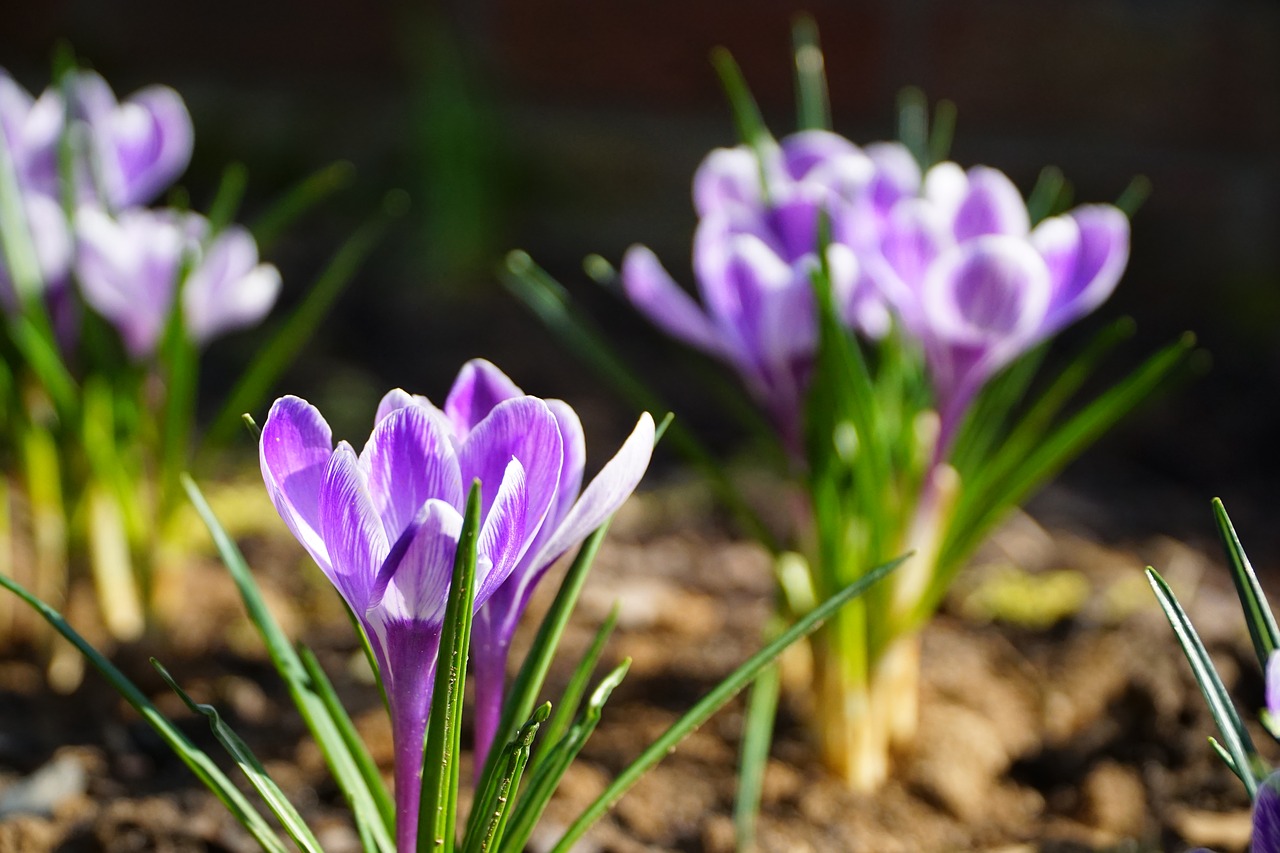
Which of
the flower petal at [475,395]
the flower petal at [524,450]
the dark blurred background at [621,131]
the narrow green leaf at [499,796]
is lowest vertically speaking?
the narrow green leaf at [499,796]

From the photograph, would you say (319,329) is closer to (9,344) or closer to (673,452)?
(673,452)

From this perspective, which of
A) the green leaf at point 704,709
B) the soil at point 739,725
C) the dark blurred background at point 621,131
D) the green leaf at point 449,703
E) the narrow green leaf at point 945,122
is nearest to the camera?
the green leaf at point 449,703

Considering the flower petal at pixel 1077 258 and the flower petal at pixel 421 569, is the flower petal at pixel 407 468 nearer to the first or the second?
the flower petal at pixel 421 569

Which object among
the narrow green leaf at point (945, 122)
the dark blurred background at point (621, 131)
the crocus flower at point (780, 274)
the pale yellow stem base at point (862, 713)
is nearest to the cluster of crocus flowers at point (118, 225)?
the crocus flower at point (780, 274)

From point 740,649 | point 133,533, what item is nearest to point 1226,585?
point 740,649

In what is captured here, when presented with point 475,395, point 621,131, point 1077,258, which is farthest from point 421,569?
point 621,131
